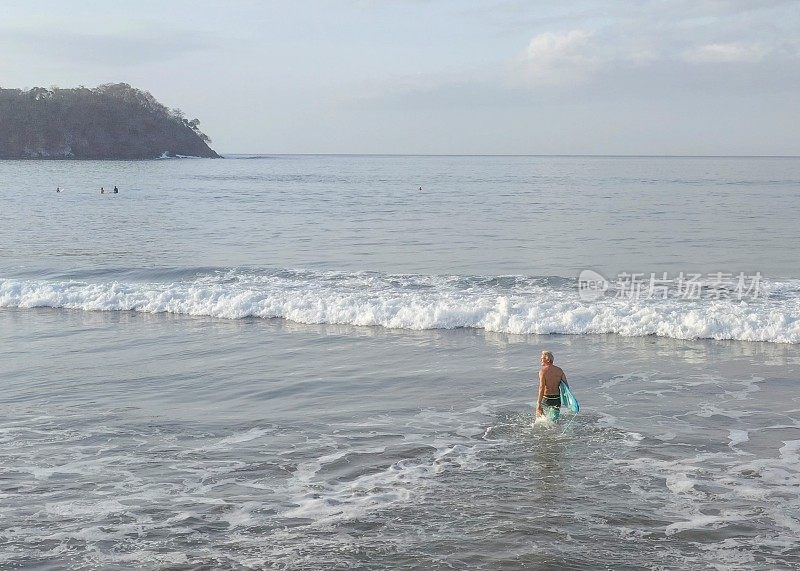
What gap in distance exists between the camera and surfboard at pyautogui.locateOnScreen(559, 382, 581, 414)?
38.3 ft

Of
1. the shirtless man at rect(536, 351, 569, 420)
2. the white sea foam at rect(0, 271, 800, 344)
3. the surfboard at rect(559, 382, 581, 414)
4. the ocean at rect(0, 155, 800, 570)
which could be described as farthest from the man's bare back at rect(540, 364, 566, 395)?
the white sea foam at rect(0, 271, 800, 344)

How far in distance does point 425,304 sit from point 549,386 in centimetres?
934

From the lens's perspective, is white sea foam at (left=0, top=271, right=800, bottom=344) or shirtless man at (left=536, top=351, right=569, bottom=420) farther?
white sea foam at (left=0, top=271, right=800, bottom=344)

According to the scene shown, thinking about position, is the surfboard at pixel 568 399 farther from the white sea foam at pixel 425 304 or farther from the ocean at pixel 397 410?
the white sea foam at pixel 425 304

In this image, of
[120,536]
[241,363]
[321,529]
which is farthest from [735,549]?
[241,363]

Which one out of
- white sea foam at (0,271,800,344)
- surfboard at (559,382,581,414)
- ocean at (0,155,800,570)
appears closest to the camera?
ocean at (0,155,800,570)

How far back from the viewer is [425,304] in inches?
829

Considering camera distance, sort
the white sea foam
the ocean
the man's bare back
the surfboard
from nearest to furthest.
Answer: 1. the ocean
2. the surfboard
3. the man's bare back
4. the white sea foam

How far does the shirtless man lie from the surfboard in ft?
0.24

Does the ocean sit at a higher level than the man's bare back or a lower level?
lower

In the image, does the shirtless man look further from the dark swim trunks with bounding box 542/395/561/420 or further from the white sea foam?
the white sea foam

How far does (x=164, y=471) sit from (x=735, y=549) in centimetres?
660

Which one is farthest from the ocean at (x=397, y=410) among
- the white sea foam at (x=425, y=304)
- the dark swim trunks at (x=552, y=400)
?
the dark swim trunks at (x=552, y=400)

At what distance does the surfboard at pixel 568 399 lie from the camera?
38.3 ft
